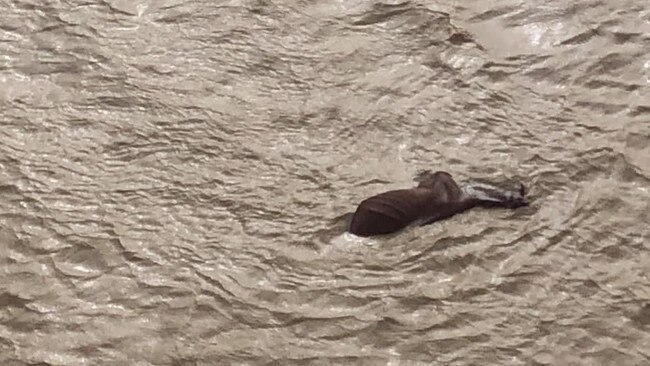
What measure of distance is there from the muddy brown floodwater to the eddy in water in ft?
0.06

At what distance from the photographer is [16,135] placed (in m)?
1.51

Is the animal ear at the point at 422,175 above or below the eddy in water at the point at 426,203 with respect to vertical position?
above

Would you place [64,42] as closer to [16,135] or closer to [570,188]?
[16,135]

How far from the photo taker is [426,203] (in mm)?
1394

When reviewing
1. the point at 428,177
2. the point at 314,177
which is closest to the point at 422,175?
the point at 428,177

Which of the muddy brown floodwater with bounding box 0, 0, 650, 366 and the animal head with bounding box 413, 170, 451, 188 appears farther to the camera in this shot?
the animal head with bounding box 413, 170, 451, 188

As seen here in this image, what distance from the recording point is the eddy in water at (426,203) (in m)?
1.37

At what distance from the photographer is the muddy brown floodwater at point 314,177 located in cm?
125

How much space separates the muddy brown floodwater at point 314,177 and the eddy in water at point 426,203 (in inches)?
0.7

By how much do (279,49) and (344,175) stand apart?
328 millimetres

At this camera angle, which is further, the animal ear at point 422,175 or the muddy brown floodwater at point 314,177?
the animal ear at point 422,175

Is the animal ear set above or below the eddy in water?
above

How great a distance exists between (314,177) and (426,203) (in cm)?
16

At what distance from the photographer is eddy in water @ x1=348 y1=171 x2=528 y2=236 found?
1367 millimetres
